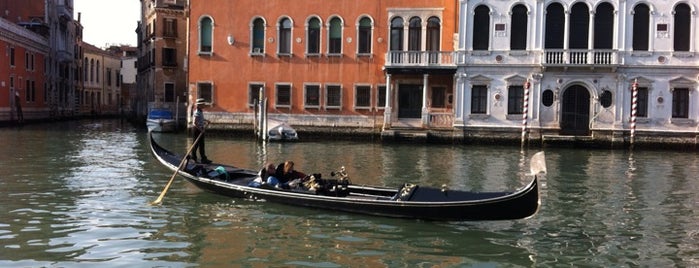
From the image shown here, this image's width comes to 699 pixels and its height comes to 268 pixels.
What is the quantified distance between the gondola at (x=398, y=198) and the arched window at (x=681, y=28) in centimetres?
1627

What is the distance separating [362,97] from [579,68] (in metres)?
7.09

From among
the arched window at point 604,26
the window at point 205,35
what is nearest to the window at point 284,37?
the window at point 205,35

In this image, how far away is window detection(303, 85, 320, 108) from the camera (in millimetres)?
24234

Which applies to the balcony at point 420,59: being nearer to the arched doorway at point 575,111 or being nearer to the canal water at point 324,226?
the arched doorway at point 575,111

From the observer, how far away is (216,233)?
7348 mm

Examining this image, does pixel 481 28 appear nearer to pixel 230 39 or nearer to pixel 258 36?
pixel 258 36

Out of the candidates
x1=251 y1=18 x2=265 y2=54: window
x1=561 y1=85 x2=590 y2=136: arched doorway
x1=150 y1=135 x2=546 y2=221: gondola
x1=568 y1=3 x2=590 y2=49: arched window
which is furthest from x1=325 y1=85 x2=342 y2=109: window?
x1=150 y1=135 x2=546 y2=221: gondola

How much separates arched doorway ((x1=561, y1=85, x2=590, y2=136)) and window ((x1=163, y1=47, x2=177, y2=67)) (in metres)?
17.4

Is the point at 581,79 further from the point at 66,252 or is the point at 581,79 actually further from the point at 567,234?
the point at 66,252

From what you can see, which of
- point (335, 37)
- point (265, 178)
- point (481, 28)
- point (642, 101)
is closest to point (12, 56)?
point (335, 37)

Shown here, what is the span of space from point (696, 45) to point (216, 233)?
18.5 m

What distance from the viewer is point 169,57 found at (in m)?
31.3

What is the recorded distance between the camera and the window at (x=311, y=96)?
24234mm

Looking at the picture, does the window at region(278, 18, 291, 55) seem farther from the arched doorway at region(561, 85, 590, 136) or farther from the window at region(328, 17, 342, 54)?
the arched doorway at region(561, 85, 590, 136)
